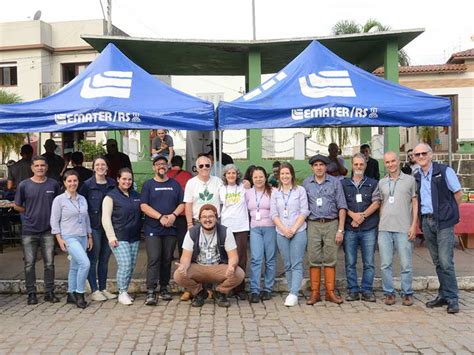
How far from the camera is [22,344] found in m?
5.28

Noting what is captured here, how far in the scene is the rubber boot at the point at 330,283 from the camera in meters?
6.62

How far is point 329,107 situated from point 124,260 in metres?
3.18

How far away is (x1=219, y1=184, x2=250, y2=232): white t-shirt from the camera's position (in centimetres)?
671

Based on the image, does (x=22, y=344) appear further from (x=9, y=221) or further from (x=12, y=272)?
(x=9, y=221)

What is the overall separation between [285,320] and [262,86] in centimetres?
316

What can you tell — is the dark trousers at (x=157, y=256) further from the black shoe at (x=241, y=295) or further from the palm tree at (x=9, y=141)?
the palm tree at (x=9, y=141)

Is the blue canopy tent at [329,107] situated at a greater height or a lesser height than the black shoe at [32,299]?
greater

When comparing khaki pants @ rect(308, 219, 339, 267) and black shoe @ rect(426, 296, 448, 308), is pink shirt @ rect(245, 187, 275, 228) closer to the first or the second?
khaki pants @ rect(308, 219, 339, 267)

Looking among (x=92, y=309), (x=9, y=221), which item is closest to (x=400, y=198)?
(x=92, y=309)

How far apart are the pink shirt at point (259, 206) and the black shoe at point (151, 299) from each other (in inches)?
58.3

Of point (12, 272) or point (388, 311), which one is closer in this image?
point (388, 311)

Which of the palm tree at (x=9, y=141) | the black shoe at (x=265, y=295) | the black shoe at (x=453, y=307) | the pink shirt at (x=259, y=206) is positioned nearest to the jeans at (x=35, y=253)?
the pink shirt at (x=259, y=206)

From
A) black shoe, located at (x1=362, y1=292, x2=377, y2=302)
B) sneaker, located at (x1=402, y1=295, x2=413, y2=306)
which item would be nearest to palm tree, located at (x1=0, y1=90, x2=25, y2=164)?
black shoe, located at (x1=362, y1=292, x2=377, y2=302)

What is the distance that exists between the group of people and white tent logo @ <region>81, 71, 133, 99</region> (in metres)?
1.01
